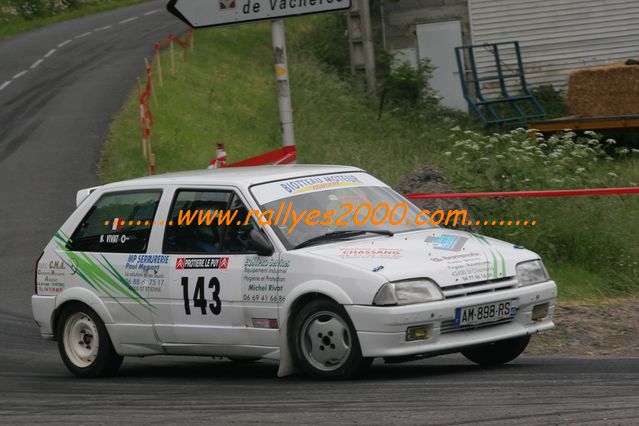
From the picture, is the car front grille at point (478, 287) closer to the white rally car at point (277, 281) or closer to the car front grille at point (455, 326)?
the white rally car at point (277, 281)

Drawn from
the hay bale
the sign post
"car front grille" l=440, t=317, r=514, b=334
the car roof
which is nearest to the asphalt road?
"car front grille" l=440, t=317, r=514, b=334

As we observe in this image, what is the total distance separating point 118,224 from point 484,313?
127 inches

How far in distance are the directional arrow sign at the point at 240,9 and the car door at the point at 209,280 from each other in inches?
122

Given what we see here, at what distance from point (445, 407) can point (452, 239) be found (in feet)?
6.96

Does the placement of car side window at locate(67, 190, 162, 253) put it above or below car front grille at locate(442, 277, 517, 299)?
above

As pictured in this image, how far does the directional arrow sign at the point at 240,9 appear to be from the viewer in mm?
11891

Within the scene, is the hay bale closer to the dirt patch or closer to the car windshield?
the dirt patch

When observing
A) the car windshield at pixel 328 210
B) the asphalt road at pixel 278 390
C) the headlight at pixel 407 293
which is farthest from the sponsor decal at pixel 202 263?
the headlight at pixel 407 293

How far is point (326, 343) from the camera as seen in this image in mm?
8406

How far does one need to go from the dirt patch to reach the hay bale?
44.5 feet

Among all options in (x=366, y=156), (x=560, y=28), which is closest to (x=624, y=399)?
(x=366, y=156)

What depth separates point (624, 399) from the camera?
6.98m

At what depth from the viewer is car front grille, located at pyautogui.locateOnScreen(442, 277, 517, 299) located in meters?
8.21

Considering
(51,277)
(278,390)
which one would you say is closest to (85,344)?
(51,277)
